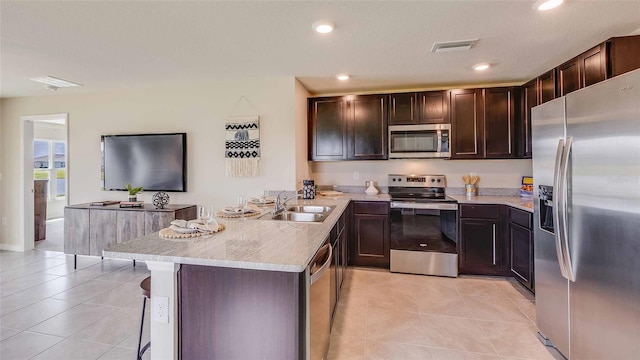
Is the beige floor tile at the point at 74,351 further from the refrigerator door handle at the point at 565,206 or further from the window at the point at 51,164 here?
the window at the point at 51,164

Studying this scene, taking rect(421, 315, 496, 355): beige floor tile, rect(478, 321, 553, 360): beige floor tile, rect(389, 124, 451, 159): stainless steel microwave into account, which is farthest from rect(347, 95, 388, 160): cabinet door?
rect(478, 321, 553, 360): beige floor tile

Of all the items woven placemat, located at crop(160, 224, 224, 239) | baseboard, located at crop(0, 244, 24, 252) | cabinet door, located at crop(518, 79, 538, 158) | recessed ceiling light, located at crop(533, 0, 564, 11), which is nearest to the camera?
woven placemat, located at crop(160, 224, 224, 239)

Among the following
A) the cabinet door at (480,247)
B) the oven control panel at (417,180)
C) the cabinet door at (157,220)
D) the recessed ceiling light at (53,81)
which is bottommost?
the cabinet door at (480,247)

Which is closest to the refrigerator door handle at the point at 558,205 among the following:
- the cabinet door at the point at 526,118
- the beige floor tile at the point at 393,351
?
the beige floor tile at the point at 393,351

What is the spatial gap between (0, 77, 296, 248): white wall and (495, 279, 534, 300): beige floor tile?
2.61 metres

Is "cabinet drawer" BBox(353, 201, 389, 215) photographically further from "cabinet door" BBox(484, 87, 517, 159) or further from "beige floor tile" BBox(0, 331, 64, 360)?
"beige floor tile" BBox(0, 331, 64, 360)

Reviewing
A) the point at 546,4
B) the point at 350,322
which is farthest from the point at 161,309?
the point at 546,4

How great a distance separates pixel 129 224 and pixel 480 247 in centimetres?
429

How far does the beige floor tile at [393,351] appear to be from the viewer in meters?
2.00

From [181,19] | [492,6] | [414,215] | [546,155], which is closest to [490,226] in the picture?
[414,215]

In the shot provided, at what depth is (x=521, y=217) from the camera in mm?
3008

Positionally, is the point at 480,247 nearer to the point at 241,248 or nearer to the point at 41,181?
the point at 241,248

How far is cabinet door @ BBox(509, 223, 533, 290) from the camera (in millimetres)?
2895

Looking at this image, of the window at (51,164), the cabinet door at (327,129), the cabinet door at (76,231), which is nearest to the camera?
the cabinet door at (76,231)
